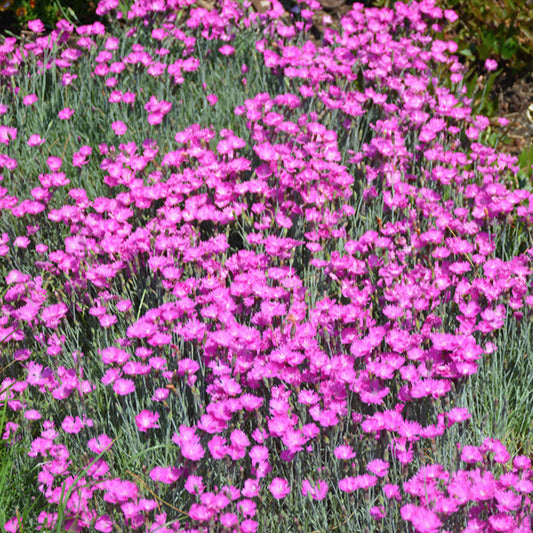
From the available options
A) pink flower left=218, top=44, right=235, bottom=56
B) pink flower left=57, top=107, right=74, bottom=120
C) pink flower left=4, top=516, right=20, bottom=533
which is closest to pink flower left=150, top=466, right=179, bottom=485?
pink flower left=4, top=516, right=20, bottom=533

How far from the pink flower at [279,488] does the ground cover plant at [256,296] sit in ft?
0.04

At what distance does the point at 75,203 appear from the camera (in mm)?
3057

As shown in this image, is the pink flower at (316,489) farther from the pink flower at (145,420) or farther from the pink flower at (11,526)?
the pink flower at (11,526)

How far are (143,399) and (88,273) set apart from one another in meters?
0.55

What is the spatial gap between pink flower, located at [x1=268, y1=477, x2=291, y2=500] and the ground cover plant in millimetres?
11

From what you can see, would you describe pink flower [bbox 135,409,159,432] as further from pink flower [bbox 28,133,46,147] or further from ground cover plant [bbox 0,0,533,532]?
pink flower [bbox 28,133,46,147]

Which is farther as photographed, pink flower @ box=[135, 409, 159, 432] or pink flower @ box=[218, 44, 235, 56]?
pink flower @ box=[218, 44, 235, 56]

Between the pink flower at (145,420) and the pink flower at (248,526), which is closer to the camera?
the pink flower at (248,526)

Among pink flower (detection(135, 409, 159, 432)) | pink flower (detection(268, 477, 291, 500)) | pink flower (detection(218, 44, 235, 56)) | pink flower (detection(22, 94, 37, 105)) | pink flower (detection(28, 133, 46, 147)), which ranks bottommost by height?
pink flower (detection(268, 477, 291, 500))

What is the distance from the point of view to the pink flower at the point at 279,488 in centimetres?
188

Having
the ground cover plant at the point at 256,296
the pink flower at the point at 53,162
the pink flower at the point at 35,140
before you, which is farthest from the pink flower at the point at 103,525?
the pink flower at the point at 35,140

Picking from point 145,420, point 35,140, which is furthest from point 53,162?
point 145,420

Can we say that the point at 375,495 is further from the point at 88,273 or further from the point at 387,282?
the point at 88,273

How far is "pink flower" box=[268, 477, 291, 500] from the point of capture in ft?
6.17
